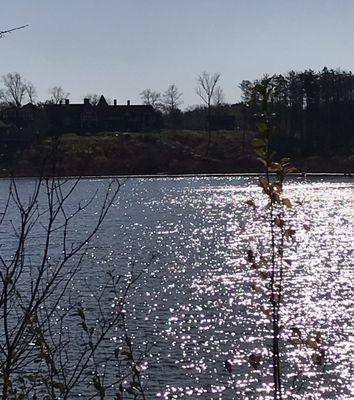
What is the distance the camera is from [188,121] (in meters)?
164

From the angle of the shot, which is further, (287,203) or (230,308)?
(230,308)

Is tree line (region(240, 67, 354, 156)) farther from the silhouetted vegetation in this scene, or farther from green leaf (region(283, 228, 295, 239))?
green leaf (region(283, 228, 295, 239))

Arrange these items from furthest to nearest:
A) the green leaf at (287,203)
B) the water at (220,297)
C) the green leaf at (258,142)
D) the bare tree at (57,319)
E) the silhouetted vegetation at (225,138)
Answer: the silhouetted vegetation at (225,138), the water at (220,297), the bare tree at (57,319), the green leaf at (287,203), the green leaf at (258,142)

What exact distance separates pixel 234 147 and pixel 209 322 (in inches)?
4197

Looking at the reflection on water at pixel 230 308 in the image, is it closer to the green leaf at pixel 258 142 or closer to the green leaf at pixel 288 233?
the green leaf at pixel 288 233

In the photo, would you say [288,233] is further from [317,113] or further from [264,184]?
[317,113]

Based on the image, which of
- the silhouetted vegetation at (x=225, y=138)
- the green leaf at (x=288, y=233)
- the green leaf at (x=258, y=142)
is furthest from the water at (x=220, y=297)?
the silhouetted vegetation at (x=225, y=138)

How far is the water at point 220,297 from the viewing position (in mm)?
18641

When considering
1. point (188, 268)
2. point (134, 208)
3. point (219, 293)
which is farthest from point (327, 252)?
point (134, 208)

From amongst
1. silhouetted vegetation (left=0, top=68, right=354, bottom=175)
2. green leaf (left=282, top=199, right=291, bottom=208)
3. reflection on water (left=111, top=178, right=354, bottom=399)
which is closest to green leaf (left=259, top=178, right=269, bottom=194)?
green leaf (left=282, top=199, right=291, bottom=208)

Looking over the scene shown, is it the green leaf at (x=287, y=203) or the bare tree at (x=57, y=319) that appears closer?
the green leaf at (x=287, y=203)

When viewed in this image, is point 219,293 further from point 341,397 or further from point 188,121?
point 188,121

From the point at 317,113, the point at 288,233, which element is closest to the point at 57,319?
the point at 288,233

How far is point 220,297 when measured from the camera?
29.7 m
